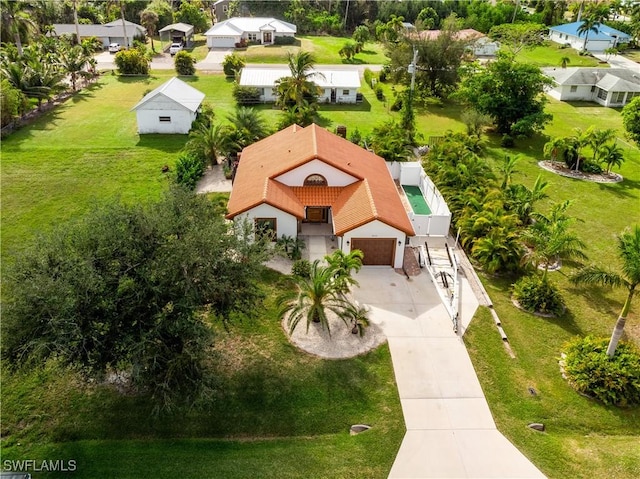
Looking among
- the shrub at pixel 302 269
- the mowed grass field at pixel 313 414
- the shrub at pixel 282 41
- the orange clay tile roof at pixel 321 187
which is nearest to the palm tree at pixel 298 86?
the orange clay tile roof at pixel 321 187

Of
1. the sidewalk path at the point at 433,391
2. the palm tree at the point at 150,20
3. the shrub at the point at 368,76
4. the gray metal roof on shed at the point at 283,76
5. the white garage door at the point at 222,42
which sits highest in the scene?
the palm tree at the point at 150,20

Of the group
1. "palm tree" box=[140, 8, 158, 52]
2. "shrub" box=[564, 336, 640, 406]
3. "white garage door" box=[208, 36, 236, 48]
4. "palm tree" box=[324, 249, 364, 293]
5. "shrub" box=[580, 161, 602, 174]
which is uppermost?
"palm tree" box=[140, 8, 158, 52]

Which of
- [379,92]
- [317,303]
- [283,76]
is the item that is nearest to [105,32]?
[283,76]

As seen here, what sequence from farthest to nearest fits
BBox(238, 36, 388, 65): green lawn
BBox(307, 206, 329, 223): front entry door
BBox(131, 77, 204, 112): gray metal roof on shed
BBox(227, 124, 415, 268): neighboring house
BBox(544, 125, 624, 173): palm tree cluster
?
BBox(238, 36, 388, 65): green lawn
BBox(131, 77, 204, 112): gray metal roof on shed
BBox(544, 125, 624, 173): palm tree cluster
BBox(307, 206, 329, 223): front entry door
BBox(227, 124, 415, 268): neighboring house

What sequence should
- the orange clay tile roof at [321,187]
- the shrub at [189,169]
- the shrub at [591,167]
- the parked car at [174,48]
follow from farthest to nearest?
1. the parked car at [174,48]
2. the shrub at [591,167]
3. the shrub at [189,169]
4. the orange clay tile roof at [321,187]

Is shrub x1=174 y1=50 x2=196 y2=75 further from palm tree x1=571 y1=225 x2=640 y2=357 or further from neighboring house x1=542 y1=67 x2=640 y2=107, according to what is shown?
palm tree x1=571 y1=225 x2=640 y2=357

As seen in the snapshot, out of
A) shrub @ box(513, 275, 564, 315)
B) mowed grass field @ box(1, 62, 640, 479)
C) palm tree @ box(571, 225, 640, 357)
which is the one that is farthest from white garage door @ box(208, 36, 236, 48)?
palm tree @ box(571, 225, 640, 357)

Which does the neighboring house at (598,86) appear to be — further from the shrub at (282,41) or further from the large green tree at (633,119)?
the shrub at (282,41)
